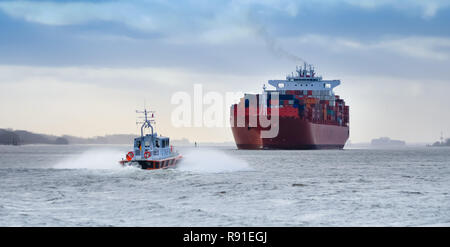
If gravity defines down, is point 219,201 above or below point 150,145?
below

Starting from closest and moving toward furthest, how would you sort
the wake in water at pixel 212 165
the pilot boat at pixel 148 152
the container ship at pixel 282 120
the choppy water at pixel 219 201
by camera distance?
the choppy water at pixel 219 201, the pilot boat at pixel 148 152, the wake in water at pixel 212 165, the container ship at pixel 282 120

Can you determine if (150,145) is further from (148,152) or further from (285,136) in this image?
(285,136)

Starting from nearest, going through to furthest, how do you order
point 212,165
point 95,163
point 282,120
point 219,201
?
point 219,201 → point 212,165 → point 95,163 → point 282,120

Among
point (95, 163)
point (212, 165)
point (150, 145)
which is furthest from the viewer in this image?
point (95, 163)

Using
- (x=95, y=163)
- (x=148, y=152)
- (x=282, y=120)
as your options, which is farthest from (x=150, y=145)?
(x=282, y=120)

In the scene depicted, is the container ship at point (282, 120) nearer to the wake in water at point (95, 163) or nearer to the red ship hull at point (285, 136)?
the red ship hull at point (285, 136)

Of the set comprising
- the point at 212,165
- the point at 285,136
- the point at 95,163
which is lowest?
the point at 212,165

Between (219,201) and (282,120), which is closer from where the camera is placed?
(219,201)

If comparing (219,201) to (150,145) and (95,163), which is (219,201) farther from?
(95,163)

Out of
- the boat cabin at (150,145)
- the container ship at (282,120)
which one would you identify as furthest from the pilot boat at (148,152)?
the container ship at (282,120)

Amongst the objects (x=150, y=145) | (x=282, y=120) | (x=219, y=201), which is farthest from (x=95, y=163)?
(x=282, y=120)

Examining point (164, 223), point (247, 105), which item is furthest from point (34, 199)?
point (247, 105)
